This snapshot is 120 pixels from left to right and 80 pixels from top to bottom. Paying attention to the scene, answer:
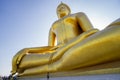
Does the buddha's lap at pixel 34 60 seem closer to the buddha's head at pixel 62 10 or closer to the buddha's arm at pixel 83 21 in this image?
the buddha's arm at pixel 83 21

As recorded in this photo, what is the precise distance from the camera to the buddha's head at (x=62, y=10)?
4.15m

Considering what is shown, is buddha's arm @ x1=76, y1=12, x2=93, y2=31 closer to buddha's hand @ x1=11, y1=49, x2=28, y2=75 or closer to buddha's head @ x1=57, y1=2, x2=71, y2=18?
buddha's head @ x1=57, y1=2, x2=71, y2=18

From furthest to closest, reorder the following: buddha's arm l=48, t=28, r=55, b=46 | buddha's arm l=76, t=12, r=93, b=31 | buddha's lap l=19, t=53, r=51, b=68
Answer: buddha's arm l=48, t=28, r=55, b=46 < buddha's arm l=76, t=12, r=93, b=31 < buddha's lap l=19, t=53, r=51, b=68

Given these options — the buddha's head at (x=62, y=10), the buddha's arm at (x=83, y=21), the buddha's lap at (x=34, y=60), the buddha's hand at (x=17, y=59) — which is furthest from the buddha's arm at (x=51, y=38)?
the buddha's lap at (x=34, y=60)

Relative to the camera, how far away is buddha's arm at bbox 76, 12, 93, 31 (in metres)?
3.26

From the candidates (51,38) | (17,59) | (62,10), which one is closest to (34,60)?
(17,59)

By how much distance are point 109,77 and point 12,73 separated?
178 centimetres

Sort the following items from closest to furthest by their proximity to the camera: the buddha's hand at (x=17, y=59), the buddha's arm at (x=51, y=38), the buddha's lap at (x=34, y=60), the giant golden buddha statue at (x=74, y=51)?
the giant golden buddha statue at (x=74, y=51)
the buddha's lap at (x=34, y=60)
the buddha's hand at (x=17, y=59)
the buddha's arm at (x=51, y=38)

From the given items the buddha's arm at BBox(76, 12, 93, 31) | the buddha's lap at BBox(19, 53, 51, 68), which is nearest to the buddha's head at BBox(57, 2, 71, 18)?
the buddha's arm at BBox(76, 12, 93, 31)

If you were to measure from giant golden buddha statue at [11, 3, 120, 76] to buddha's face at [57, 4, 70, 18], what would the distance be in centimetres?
34

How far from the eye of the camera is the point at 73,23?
11.8ft

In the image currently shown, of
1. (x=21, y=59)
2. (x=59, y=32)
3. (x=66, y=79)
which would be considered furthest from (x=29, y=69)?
(x=59, y=32)

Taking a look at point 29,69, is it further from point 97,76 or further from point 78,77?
point 97,76

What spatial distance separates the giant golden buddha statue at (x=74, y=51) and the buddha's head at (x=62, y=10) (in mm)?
338
